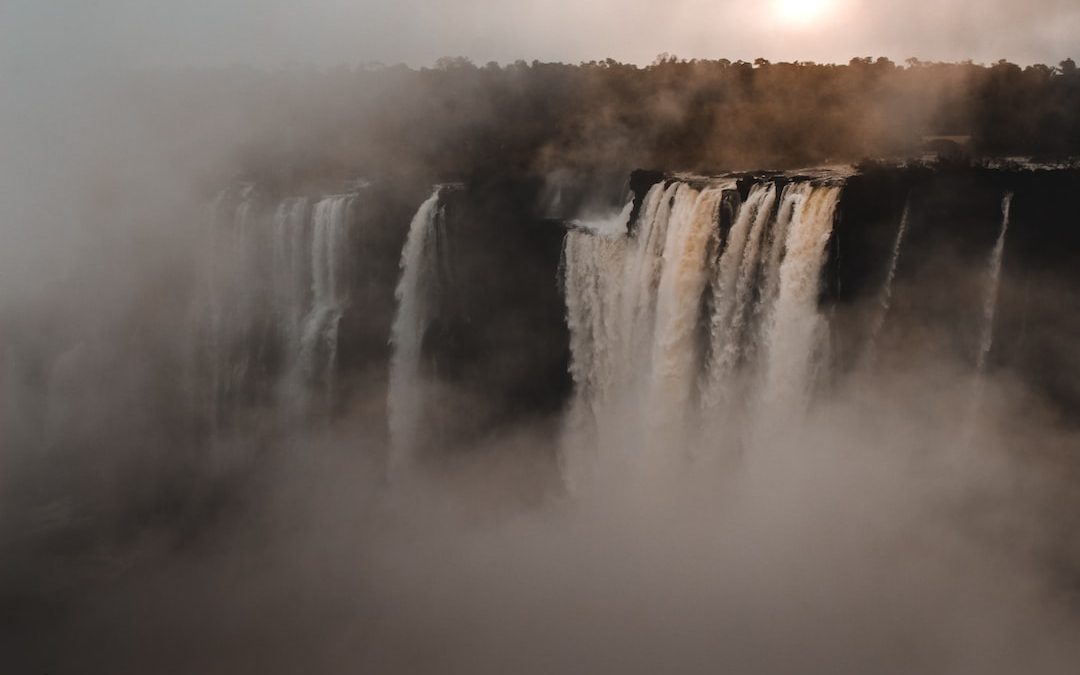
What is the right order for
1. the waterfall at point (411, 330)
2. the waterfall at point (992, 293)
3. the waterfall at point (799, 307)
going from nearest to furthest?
the waterfall at point (992, 293) < the waterfall at point (799, 307) < the waterfall at point (411, 330)

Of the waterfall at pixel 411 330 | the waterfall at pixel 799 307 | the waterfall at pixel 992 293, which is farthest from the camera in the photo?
the waterfall at pixel 411 330

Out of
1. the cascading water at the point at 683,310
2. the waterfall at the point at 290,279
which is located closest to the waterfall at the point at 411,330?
the waterfall at the point at 290,279

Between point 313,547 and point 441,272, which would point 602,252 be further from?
point 313,547

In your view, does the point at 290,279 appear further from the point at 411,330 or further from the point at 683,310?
the point at 683,310

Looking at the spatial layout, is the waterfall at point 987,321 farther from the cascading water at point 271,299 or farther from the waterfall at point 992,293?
the cascading water at point 271,299

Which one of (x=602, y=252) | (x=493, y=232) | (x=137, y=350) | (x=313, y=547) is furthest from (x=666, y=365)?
(x=137, y=350)

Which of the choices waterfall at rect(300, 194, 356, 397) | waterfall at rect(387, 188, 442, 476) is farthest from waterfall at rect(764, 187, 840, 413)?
waterfall at rect(300, 194, 356, 397)

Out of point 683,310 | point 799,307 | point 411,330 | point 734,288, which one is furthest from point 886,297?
point 411,330
